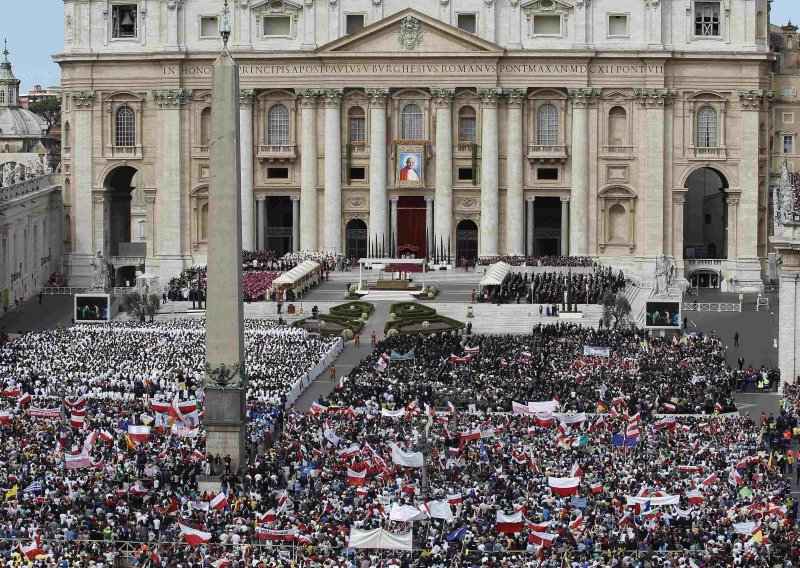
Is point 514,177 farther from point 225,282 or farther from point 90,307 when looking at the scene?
point 225,282

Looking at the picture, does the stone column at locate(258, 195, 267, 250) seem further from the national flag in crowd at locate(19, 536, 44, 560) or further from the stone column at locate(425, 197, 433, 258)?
the national flag in crowd at locate(19, 536, 44, 560)

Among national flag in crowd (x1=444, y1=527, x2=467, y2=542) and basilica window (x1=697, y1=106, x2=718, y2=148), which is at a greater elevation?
basilica window (x1=697, y1=106, x2=718, y2=148)

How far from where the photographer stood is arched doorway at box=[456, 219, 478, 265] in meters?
146

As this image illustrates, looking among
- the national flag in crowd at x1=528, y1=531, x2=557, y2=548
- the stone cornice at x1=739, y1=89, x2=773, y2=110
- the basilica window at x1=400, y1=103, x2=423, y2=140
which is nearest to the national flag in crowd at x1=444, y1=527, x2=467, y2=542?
the national flag in crowd at x1=528, y1=531, x2=557, y2=548

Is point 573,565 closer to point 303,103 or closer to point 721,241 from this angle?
point 303,103

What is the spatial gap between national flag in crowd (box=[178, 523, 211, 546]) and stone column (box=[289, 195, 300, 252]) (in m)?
88.8

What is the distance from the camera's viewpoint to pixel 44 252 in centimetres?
14188

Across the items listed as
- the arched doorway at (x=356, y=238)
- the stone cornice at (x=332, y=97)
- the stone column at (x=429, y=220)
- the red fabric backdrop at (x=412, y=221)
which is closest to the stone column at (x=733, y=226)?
the stone column at (x=429, y=220)

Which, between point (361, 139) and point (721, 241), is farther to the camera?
point (721, 241)

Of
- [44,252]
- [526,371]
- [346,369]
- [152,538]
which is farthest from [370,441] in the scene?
[44,252]

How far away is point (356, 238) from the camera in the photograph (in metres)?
148

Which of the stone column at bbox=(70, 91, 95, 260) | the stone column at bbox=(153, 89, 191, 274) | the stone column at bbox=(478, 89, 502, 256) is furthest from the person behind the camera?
the stone column at bbox=(70, 91, 95, 260)

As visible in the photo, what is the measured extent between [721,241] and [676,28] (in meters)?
19.8

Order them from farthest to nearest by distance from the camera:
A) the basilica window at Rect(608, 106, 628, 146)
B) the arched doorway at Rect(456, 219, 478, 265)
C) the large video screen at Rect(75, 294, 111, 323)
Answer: the arched doorway at Rect(456, 219, 478, 265) → the basilica window at Rect(608, 106, 628, 146) → the large video screen at Rect(75, 294, 111, 323)
